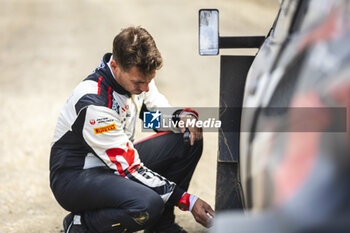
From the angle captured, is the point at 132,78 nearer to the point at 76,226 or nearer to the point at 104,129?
the point at 104,129

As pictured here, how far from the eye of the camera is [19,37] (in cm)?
837

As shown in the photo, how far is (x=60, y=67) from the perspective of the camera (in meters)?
7.20

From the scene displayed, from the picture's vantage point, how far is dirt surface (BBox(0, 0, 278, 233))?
13.2 ft

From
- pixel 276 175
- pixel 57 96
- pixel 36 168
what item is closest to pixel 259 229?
pixel 276 175

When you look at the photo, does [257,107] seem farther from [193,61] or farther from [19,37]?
[19,37]

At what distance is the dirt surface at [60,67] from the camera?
4035 mm

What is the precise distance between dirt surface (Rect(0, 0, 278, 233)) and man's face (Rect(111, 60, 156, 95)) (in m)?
1.17

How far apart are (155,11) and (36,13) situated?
2.28 metres

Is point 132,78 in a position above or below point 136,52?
below

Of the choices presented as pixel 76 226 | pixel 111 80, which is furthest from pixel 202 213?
pixel 111 80

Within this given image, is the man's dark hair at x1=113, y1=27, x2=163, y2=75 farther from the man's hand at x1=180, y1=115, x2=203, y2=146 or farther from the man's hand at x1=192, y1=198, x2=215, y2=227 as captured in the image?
the man's hand at x1=192, y1=198, x2=215, y2=227

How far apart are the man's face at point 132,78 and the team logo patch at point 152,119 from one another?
1.58 feet

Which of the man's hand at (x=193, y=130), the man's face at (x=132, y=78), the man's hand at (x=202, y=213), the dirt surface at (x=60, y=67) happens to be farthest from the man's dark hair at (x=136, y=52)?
the dirt surface at (x=60, y=67)

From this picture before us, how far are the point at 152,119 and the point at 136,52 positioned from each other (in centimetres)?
77
